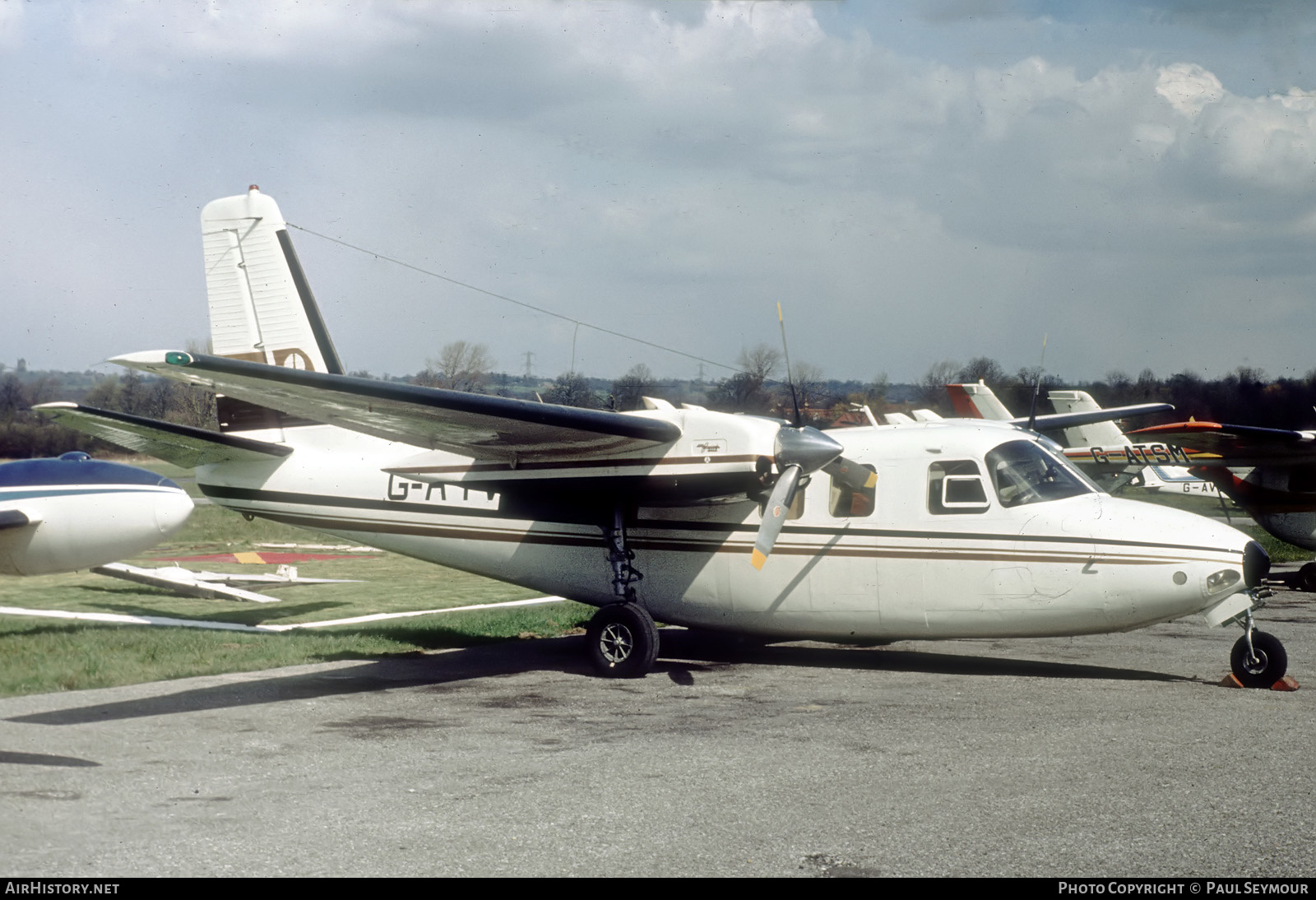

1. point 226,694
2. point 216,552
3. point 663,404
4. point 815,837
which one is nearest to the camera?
point 815,837

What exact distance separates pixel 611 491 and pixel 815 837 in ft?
20.7

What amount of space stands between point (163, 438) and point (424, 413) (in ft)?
15.1

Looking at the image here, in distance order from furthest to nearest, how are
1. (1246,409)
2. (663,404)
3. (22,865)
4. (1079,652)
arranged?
(1246,409) < (1079,652) < (663,404) < (22,865)

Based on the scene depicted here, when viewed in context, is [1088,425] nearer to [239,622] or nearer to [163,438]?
[239,622]

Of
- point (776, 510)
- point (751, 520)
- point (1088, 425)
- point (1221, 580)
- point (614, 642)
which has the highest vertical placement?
point (1088, 425)

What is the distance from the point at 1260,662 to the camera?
417 inches

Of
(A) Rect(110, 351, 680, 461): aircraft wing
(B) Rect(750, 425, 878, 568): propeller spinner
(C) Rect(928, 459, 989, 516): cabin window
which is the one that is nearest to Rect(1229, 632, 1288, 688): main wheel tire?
(C) Rect(928, 459, 989, 516): cabin window

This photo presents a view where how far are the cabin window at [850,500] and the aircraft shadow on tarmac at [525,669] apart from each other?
5.74 feet

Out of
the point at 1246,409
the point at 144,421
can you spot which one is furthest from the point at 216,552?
the point at 1246,409

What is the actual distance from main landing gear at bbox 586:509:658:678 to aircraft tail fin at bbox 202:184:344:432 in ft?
17.1

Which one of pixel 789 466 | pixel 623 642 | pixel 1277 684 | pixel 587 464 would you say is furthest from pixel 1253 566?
pixel 587 464

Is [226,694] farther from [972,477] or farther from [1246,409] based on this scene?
[1246,409]

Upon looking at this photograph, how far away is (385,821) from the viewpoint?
21.1 feet

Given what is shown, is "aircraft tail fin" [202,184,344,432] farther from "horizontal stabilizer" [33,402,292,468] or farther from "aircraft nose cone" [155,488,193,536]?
"aircraft nose cone" [155,488,193,536]
